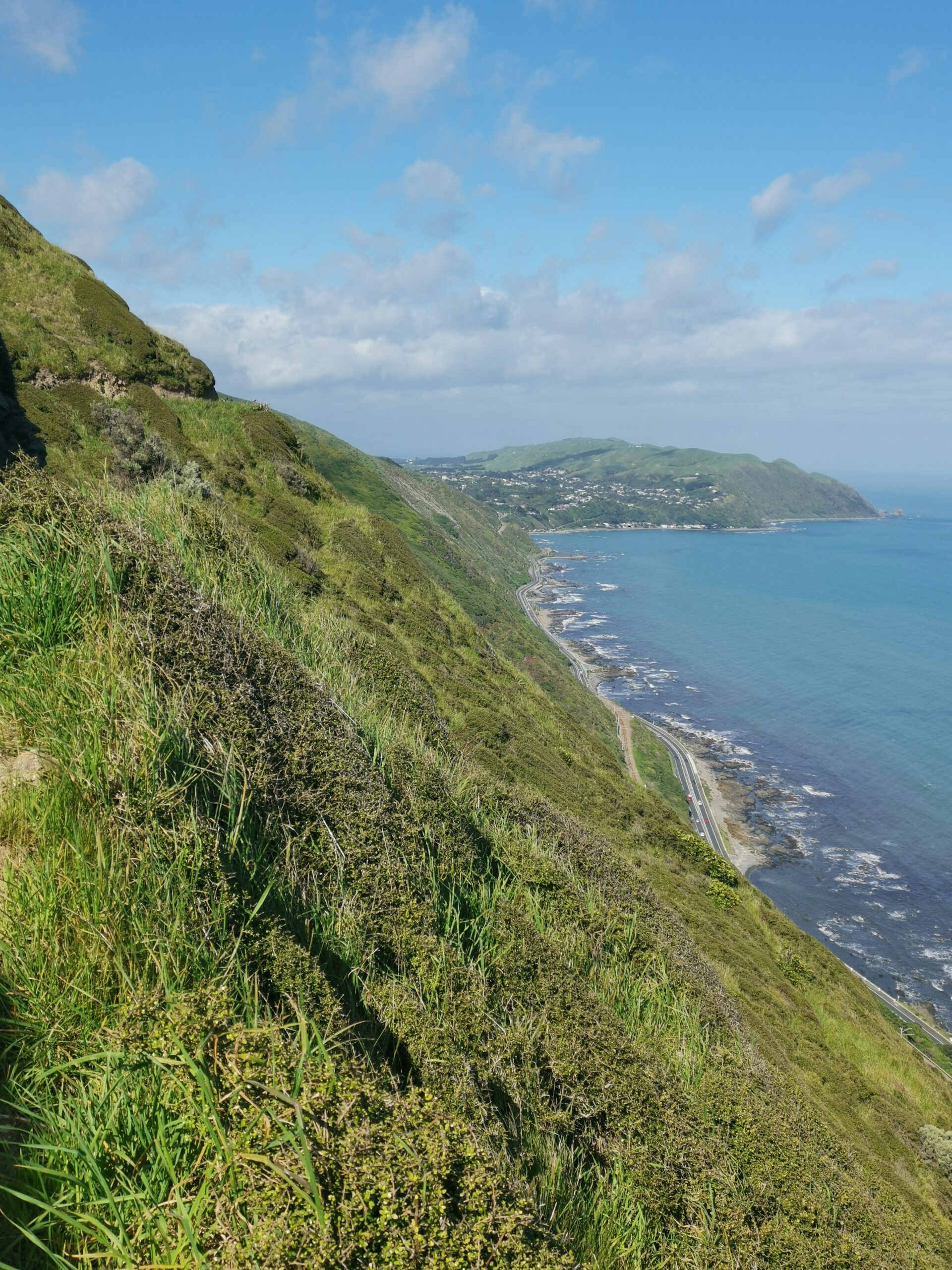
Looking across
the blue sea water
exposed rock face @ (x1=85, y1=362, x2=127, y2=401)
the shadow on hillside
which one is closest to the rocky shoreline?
the blue sea water

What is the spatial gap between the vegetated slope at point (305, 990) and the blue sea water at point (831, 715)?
4042cm

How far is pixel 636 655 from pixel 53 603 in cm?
10238

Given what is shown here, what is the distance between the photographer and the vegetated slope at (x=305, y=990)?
2.79 metres

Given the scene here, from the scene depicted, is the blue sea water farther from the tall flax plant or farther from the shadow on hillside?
the tall flax plant

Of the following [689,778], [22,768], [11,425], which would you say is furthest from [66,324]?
[689,778]

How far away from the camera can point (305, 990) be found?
12.4 ft

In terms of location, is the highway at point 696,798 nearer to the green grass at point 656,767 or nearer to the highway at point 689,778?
the highway at point 689,778

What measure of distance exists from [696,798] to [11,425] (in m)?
58.3

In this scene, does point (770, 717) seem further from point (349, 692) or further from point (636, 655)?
point (349, 692)

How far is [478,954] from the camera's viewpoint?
7125 mm

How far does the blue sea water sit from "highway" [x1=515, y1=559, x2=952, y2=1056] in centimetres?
238

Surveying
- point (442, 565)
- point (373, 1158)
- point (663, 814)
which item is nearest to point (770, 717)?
point (442, 565)

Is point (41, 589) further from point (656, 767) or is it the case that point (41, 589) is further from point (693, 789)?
point (693, 789)

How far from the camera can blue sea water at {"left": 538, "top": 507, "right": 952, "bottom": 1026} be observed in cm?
4850
